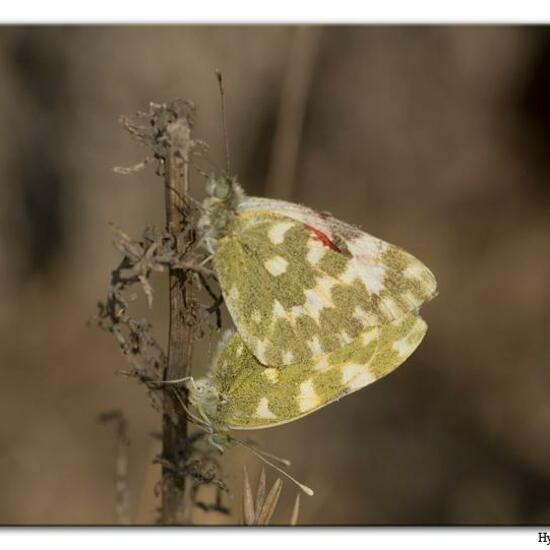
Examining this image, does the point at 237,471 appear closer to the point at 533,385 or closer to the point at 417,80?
the point at 533,385

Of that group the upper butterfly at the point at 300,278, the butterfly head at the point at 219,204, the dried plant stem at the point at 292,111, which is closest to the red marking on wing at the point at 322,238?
the upper butterfly at the point at 300,278

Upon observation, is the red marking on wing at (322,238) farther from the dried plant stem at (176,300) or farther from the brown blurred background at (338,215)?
the brown blurred background at (338,215)

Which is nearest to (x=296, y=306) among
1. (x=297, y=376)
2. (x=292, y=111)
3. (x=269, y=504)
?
(x=297, y=376)

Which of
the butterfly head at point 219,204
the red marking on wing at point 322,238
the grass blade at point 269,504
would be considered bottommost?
the grass blade at point 269,504

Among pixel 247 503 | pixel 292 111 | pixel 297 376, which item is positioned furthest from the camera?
pixel 292 111

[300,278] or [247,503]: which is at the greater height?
[300,278]

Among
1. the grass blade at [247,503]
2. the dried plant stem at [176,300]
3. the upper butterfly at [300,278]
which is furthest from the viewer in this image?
the upper butterfly at [300,278]

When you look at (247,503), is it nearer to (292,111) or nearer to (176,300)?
(176,300)

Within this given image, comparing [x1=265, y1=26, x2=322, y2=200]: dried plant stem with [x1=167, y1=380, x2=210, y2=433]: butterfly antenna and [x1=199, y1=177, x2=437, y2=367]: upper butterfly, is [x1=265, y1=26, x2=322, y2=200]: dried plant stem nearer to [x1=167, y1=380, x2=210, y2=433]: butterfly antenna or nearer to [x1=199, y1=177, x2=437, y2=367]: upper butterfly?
[x1=199, y1=177, x2=437, y2=367]: upper butterfly

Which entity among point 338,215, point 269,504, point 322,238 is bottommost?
point 269,504
